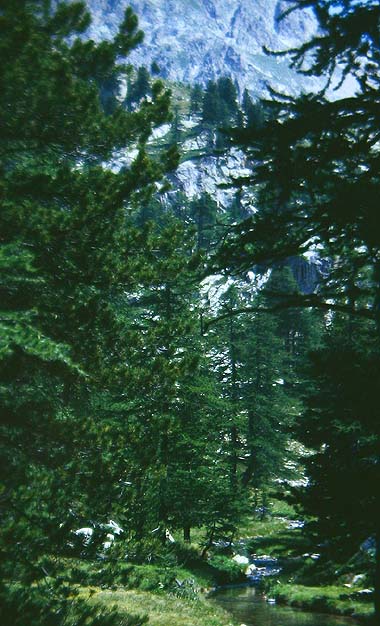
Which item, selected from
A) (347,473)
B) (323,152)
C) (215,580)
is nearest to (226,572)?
(215,580)

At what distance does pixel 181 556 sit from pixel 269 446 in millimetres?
17690

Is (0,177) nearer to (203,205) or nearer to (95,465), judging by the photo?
(95,465)

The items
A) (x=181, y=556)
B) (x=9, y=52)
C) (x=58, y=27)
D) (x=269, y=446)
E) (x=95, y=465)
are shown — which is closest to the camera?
(x=9, y=52)

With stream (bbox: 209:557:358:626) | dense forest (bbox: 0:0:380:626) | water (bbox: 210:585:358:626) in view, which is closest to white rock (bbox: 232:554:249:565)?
stream (bbox: 209:557:358:626)

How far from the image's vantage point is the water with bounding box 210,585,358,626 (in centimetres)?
1819

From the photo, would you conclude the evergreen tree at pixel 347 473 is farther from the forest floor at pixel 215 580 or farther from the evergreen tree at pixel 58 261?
the evergreen tree at pixel 58 261

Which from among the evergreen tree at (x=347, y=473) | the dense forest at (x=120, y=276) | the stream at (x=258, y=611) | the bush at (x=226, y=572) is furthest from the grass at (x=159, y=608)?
the bush at (x=226, y=572)

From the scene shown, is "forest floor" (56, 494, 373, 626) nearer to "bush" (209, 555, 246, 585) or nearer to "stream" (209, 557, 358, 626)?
"bush" (209, 555, 246, 585)

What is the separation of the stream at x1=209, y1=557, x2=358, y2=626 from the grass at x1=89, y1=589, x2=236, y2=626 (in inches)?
89.5

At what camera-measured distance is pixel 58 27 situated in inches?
439

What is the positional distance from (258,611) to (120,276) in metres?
14.8

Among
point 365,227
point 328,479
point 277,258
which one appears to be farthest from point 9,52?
point 328,479

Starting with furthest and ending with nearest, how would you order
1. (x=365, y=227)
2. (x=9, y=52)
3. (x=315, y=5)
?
(x=9, y=52)
(x=315, y=5)
(x=365, y=227)

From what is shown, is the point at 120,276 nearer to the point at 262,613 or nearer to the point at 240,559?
the point at 262,613
